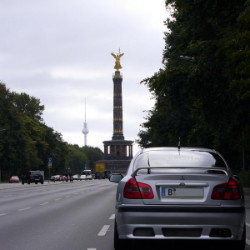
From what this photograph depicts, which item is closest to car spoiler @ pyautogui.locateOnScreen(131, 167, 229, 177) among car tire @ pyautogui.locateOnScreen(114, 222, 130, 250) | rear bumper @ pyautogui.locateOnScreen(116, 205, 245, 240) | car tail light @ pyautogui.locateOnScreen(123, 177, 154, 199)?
car tail light @ pyautogui.locateOnScreen(123, 177, 154, 199)

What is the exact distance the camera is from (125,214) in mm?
7895

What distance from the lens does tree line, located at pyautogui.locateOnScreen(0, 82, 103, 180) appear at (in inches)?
3290

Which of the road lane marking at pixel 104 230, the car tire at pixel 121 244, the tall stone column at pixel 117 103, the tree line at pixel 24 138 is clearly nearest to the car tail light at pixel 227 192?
the car tire at pixel 121 244

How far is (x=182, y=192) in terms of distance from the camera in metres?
7.91

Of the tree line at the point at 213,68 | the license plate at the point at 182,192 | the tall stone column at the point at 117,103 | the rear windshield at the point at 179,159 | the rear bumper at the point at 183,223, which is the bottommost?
the rear bumper at the point at 183,223

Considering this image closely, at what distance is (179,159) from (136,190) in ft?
3.38

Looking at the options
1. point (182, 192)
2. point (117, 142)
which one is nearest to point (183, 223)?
point (182, 192)

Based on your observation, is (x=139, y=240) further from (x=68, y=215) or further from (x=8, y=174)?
(x=8, y=174)

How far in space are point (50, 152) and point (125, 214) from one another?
104m

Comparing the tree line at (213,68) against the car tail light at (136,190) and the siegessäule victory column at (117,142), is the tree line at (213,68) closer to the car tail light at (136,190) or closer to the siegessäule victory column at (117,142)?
the car tail light at (136,190)

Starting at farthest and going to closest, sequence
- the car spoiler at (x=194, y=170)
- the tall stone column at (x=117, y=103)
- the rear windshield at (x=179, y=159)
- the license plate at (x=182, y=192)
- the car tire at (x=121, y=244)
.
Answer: the tall stone column at (x=117, y=103)
the rear windshield at (x=179, y=159)
the car tire at (x=121, y=244)
the car spoiler at (x=194, y=170)
the license plate at (x=182, y=192)

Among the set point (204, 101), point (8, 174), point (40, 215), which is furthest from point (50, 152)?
point (40, 215)

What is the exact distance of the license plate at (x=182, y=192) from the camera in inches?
310

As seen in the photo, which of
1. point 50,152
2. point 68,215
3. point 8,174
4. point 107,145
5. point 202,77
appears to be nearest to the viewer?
point 68,215
